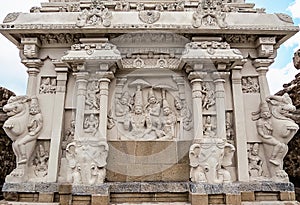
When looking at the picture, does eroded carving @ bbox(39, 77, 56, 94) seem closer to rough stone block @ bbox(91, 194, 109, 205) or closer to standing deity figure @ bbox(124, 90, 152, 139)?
standing deity figure @ bbox(124, 90, 152, 139)

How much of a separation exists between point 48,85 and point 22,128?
1.28 m

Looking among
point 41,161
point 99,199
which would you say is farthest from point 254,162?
point 41,161

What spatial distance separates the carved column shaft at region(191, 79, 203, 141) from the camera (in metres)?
5.71

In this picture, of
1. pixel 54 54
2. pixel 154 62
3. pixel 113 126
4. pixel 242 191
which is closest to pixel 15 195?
pixel 113 126

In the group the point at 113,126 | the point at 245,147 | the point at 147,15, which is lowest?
the point at 245,147

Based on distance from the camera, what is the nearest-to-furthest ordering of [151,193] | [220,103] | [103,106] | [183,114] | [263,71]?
[151,193]
[103,106]
[220,103]
[183,114]
[263,71]

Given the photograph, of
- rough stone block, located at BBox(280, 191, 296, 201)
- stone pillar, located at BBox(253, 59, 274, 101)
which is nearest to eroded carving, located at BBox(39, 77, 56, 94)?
stone pillar, located at BBox(253, 59, 274, 101)

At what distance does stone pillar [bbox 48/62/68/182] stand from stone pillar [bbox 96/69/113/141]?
3.61 feet

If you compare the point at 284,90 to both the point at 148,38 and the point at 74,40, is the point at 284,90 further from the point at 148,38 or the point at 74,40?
the point at 74,40

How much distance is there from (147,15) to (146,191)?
14.5ft

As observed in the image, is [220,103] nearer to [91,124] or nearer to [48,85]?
[91,124]

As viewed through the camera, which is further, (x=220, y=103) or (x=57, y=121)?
(x=57, y=121)

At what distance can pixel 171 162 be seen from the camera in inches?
237

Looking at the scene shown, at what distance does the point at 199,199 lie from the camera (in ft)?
17.2
